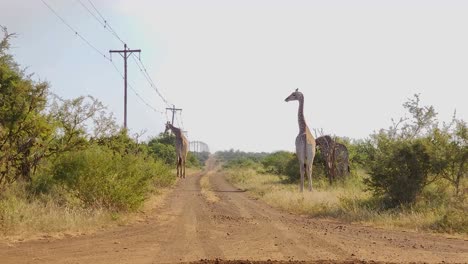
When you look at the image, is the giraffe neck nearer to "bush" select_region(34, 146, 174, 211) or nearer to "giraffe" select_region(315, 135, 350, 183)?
"giraffe" select_region(315, 135, 350, 183)

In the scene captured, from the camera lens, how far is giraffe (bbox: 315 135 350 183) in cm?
2442

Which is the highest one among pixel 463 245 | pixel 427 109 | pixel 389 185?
pixel 427 109

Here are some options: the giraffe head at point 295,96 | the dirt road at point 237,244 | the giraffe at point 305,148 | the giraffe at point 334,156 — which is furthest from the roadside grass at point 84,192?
the giraffe at point 334,156

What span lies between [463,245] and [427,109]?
13477mm

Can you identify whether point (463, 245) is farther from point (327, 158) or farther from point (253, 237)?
point (327, 158)

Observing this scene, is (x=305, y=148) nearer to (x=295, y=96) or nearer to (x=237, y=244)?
(x=295, y=96)

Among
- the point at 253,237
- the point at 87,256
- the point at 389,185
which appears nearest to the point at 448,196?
the point at 389,185

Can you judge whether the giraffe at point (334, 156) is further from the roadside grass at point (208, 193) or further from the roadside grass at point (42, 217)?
the roadside grass at point (42, 217)

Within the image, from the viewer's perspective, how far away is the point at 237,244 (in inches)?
362

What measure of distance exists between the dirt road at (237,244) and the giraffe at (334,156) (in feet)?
38.0

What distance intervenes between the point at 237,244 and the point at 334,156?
1625 centimetres

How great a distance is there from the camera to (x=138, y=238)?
973 centimetres

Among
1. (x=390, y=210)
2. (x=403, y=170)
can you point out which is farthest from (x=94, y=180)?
(x=403, y=170)

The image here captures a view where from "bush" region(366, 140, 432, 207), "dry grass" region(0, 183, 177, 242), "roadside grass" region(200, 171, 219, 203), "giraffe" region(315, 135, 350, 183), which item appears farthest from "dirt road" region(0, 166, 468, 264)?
"giraffe" region(315, 135, 350, 183)
